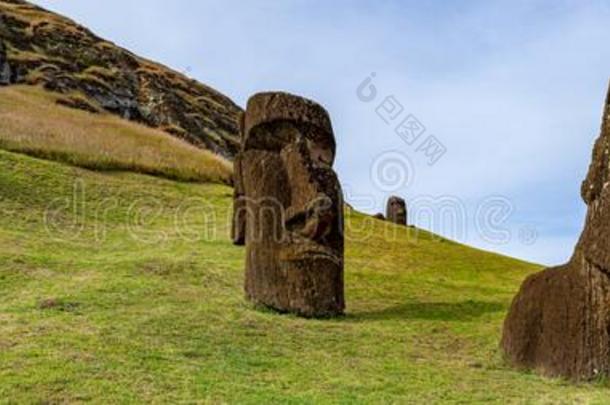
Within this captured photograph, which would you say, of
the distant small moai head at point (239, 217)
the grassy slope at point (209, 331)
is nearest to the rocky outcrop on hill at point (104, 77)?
the distant small moai head at point (239, 217)

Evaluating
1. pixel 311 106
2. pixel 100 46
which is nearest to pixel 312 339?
pixel 311 106

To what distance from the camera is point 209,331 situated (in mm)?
10320

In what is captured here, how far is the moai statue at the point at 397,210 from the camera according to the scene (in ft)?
109

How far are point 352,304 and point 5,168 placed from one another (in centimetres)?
1429

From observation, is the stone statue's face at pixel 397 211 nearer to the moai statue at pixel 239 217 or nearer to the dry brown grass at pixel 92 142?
the dry brown grass at pixel 92 142

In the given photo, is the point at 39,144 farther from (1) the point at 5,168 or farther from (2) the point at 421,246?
(2) the point at 421,246

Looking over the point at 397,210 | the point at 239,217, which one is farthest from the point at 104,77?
the point at 239,217

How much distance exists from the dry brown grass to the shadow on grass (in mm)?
17475

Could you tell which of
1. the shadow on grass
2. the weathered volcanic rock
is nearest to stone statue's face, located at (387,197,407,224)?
the shadow on grass

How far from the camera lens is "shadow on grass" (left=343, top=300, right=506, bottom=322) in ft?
42.9

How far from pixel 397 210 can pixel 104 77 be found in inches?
1079

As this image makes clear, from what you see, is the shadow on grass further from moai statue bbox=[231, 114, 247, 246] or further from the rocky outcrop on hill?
the rocky outcrop on hill

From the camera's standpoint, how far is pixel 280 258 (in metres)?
12.6

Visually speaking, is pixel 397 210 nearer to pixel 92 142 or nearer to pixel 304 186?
pixel 92 142
